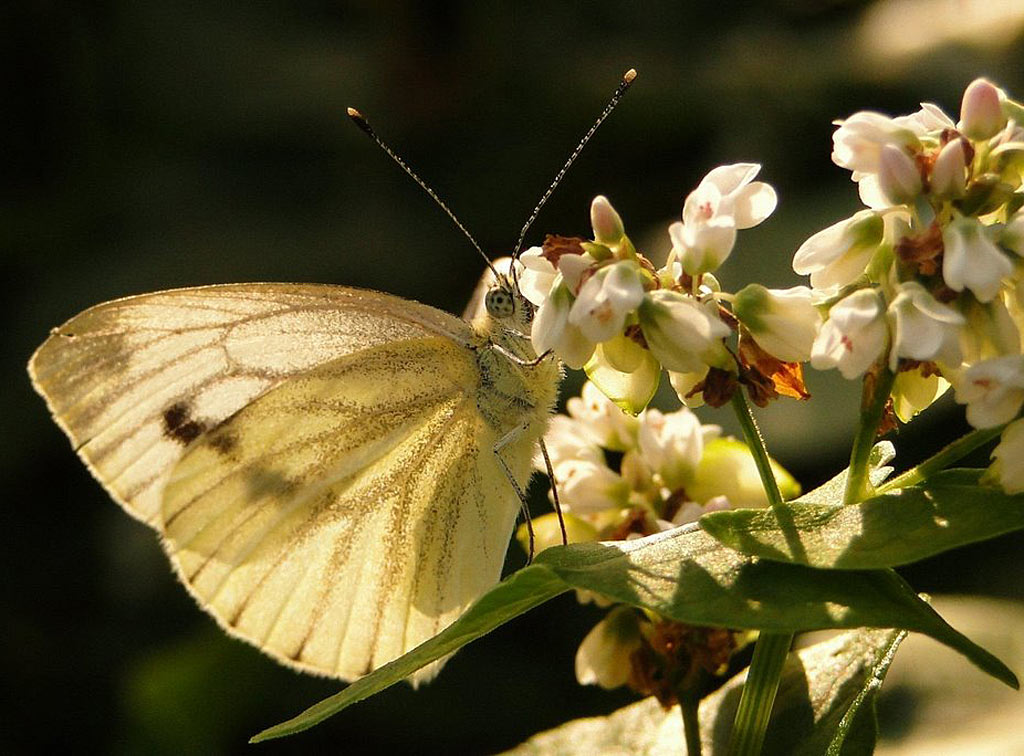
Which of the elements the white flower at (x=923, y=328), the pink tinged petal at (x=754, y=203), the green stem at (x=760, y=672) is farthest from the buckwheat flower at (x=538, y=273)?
the white flower at (x=923, y=328)

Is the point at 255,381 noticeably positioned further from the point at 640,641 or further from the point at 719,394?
the point at 719,394

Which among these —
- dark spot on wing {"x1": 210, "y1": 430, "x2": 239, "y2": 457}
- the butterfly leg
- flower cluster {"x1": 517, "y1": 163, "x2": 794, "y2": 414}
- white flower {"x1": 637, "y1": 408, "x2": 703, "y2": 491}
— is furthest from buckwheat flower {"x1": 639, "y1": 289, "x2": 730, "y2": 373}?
dark spot on wing {"x1": 210, "y1": 430, "x2": 239, "y2": 457}

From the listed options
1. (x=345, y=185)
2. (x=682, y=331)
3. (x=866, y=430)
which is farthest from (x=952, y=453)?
(x=345, y=185)

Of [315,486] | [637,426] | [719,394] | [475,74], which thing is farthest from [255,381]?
[475,74]

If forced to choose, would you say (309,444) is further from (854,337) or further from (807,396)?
(854,337)

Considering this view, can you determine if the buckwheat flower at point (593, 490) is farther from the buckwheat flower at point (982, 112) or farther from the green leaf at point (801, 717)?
the buckwheat flower at point (982, 112)
